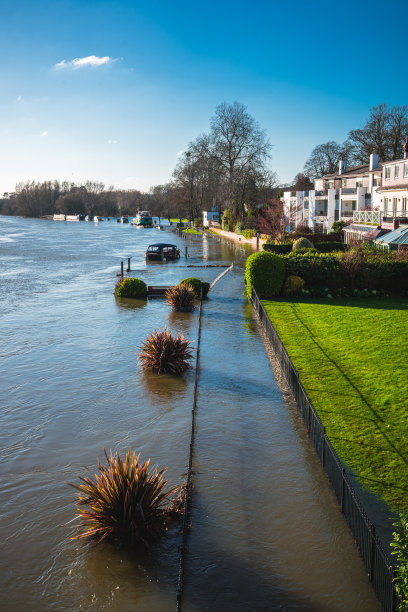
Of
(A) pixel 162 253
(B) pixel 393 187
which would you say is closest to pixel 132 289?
(A) pixel 162 253

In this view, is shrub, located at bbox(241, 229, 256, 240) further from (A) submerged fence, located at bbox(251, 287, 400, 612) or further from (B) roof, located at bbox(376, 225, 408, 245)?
(A) submerged fence, located at bbox(251, 287, 400, 612)

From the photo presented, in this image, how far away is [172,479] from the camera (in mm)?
9734

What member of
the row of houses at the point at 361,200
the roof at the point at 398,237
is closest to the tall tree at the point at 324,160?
the row of houses at the point at 361,200

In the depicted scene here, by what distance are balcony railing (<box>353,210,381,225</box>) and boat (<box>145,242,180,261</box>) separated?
18.6 m

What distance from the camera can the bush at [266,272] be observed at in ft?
87.7

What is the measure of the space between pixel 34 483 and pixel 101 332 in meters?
12.0

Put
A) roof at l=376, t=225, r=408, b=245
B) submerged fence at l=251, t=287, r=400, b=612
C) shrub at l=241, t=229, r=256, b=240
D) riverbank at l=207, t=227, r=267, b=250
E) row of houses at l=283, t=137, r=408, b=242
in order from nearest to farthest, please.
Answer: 1. submerged fence at l=251, t=287, r=400, b=612
2. roof at l=376, t=225, r=408, b=245
3. row of houses at l=283, t=137, r=408, b=242
4. riverbank at l=207, t=227, r=267, b=250
5. shrub at l=241, t=229, r=256, b=240

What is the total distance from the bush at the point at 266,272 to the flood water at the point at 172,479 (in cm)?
606

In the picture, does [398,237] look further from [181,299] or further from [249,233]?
[249,233]

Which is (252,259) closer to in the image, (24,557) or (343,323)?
(343,323)

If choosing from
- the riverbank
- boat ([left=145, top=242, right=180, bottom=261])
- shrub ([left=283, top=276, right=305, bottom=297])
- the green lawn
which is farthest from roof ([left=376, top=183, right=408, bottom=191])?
the green lawn

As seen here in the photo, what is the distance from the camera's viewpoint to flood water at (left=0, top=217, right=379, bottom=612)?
23.0 ft

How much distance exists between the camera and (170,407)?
13.4 m

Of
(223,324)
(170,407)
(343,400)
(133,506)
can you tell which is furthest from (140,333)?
(133,506)
